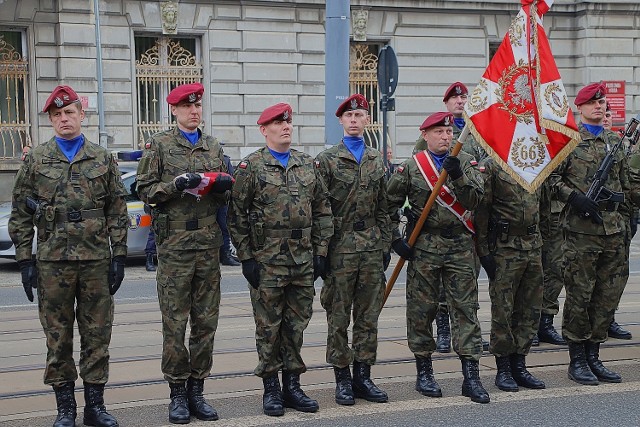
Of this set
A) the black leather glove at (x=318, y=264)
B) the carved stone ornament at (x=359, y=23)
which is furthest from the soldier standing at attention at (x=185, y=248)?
the carved stone ornament at (x=359, y=23)

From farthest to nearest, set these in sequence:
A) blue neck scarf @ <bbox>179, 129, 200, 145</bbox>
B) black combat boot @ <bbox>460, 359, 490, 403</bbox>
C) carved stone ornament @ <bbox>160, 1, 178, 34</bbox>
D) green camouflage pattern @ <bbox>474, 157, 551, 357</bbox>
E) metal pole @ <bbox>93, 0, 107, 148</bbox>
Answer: carved stone ornament @ <bbox>160, 1, 178, 34</bbox>
metal pole @ <bbox>93, 0, 107, 148</bbox>
green camouflage pattern @ <bbox>474, 157, 551, 357</bbox>
black combat boot @ <bbox>460, 359, 490, 403</bbox>
blue neck scarf @ <bbox>179, 129, 200, 145</bbox>

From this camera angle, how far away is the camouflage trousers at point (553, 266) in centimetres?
933

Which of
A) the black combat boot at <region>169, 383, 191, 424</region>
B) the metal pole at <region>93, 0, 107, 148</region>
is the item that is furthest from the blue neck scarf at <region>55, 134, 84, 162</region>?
the metal pole at <region>93, 0, 107, 148</region>

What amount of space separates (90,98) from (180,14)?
2.70 meters

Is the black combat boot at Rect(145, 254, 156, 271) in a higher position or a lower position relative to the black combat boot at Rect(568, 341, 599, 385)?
lower

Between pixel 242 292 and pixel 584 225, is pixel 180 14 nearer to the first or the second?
pixel 242 292

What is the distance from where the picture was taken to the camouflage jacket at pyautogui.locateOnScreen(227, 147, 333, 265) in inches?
279

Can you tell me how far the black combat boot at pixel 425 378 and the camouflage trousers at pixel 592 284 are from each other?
1.14 m

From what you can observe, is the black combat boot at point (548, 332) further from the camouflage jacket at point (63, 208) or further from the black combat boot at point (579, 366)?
the camouflage jacket at point (63, 208)

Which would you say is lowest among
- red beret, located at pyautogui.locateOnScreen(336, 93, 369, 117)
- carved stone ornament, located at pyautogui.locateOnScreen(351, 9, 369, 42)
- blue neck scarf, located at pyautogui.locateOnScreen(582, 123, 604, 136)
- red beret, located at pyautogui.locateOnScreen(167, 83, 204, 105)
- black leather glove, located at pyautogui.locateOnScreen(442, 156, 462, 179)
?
black leather glove, located at pyautogui.locateOnScreen(442, 156, 462, 179)

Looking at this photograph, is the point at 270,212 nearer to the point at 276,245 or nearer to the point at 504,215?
the point at 276,245

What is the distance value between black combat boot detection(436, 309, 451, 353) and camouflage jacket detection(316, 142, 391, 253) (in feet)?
5.69

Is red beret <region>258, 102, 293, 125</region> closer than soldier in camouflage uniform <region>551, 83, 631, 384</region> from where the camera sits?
Yes

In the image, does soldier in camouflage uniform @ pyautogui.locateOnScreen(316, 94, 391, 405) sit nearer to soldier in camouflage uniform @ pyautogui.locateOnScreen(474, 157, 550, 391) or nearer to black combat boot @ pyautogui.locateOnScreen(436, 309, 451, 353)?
soldier in camouflage uniform @ pyautogui.locateOnScreen(474, 157, 550, 391)
